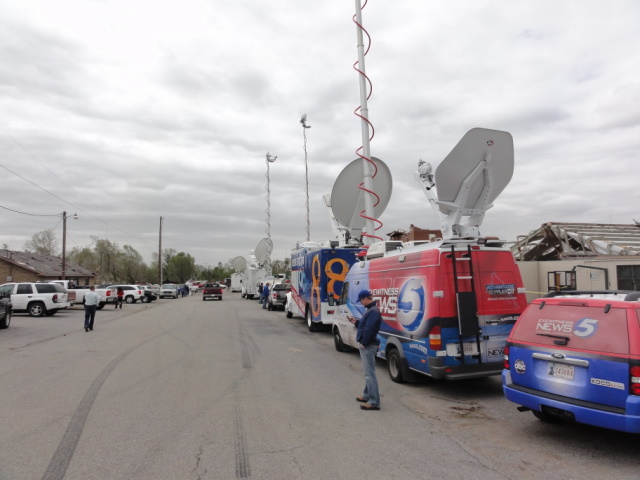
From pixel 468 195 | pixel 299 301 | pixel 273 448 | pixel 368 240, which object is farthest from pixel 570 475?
pixel 299 301

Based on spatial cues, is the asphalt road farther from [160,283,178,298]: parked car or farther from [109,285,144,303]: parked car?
[160,283,178,298]: parked car

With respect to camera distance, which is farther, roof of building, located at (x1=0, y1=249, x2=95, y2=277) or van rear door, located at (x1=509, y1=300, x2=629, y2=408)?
roof of building, located at (x1=0, y1=249, x2=95, y2=277)

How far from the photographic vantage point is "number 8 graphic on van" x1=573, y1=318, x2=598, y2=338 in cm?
482

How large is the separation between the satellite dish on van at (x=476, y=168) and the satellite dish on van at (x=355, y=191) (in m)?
7.21

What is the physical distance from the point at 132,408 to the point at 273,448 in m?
2.64

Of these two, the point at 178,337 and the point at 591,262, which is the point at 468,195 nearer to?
the point at 178,337

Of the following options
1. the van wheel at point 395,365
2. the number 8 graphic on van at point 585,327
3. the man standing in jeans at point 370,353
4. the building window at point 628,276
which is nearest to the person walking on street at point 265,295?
the building window at point 628,276

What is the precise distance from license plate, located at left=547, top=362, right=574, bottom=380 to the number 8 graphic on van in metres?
0.36

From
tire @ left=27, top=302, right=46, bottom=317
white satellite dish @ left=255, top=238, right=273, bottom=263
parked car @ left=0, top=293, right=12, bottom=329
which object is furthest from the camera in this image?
white satellite dish @ left=255, top=238, right=273, bottom=263

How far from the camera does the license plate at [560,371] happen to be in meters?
4.88

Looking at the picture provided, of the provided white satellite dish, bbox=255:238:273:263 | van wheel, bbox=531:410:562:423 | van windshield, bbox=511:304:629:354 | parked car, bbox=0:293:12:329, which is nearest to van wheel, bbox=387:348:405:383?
van wheel, bbox=531:410:562:423

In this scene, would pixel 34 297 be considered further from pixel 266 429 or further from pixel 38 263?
pixel 38 263

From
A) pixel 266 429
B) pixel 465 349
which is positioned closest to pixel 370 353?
pixel 465 349

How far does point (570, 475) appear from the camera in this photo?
14.1 ft
